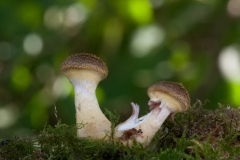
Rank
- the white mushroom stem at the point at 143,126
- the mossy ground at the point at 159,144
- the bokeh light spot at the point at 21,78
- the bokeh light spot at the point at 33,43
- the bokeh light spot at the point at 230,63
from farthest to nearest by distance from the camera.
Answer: the bokeh light spot at the point at 21,78 → the bokeh light spot at the point at 33,43 → the bokeh light spot at the point at 230,63 → the white mushroom stem at the point at 143,126 → the mossy ground at the point at 159,144

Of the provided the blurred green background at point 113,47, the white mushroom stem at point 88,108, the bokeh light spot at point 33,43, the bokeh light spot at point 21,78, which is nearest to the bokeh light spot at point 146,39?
the blurred green background at point 113,47

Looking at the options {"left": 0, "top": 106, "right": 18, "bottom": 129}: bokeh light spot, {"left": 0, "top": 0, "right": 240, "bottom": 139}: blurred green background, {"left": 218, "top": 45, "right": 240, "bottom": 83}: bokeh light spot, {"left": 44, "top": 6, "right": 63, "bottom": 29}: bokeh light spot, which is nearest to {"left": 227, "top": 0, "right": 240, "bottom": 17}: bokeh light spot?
{"left": 0, "top": 0, "right": 240, "bottom": 139}: blurred green background

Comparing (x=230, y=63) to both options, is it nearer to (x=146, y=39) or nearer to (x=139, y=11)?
(x=146, y=39)

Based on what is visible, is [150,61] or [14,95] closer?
[150,61]

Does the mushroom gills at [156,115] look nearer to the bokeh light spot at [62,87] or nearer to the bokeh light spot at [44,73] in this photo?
the bokeh light spot at [62,87]

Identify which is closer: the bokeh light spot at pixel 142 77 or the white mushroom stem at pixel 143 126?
the white mushroom stem at pixel 143 126

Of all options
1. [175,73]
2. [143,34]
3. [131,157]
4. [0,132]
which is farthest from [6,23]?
[131,157]

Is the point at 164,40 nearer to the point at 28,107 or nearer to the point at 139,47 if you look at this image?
the point at 139,47
